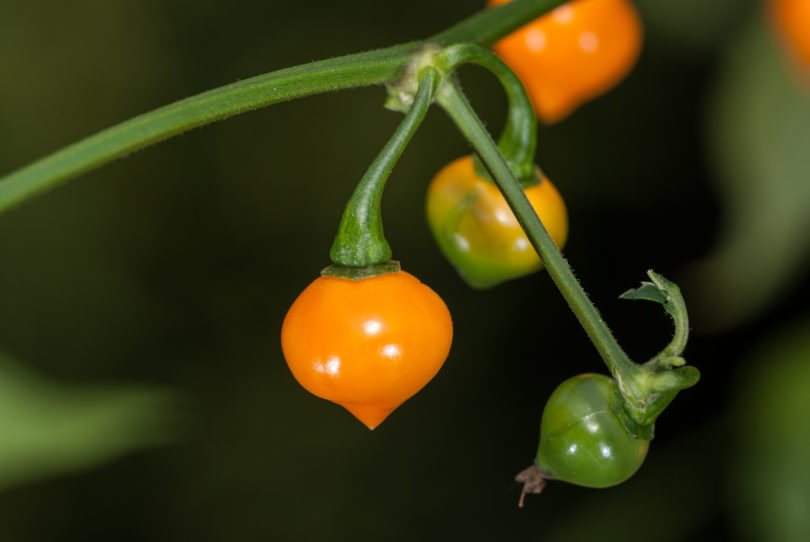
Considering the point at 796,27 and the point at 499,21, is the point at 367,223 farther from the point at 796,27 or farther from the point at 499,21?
the point at 796,27

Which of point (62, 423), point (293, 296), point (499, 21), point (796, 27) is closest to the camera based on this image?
point (499, 21)

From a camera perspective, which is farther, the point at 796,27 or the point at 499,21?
the point at 796,27

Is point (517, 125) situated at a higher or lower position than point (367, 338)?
higher

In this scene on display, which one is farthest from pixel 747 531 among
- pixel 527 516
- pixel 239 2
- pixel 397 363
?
pixel 239 2

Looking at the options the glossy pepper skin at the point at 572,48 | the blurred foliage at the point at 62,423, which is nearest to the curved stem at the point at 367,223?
the glossy pepper skin at the point at 572,48

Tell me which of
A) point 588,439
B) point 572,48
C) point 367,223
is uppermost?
point 572,48

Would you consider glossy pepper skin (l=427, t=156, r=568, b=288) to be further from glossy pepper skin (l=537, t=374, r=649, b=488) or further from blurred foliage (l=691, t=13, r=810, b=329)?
blurred foliage (l=691, t=13, r=810, b=329)

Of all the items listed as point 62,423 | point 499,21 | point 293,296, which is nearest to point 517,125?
point 499,21

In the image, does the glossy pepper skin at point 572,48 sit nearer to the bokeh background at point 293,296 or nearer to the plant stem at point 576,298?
the plant stem at point 576,298
